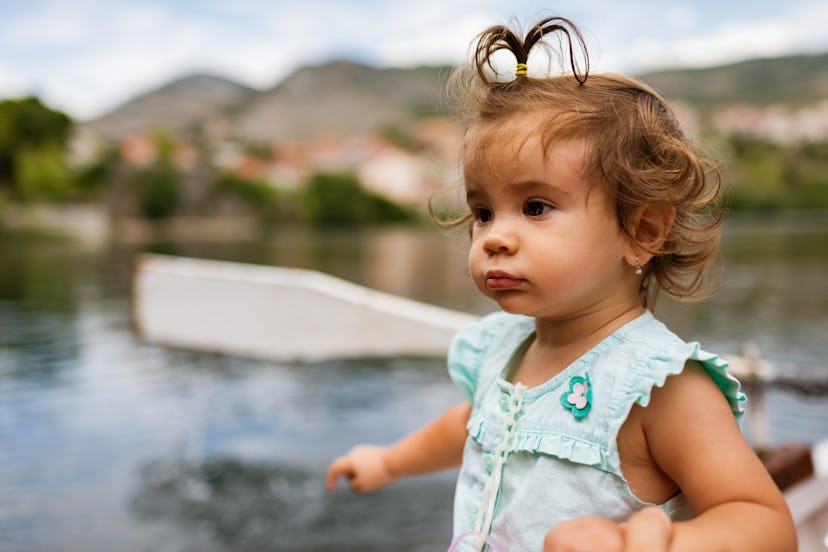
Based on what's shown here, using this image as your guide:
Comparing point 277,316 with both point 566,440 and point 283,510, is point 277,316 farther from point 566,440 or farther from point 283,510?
point 566,440

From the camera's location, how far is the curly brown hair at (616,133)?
95 centimetres

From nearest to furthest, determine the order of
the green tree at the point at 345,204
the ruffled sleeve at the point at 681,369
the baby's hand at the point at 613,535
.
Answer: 1. the baby's hand at the point at 613,535
2. the ruffled sleeve at the point at 681,369
3. the green tree at the point at 345,204

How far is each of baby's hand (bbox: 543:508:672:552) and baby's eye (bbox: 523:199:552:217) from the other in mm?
358

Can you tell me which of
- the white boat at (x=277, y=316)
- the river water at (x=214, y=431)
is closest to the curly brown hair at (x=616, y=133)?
the river water at (x=214, y=431)

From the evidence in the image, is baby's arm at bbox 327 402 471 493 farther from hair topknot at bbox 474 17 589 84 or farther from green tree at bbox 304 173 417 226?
green tree at bbox 304 173 417 226

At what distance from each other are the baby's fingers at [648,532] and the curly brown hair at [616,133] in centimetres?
35

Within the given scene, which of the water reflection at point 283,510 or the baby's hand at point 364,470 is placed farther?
the water reflection at point 283,510

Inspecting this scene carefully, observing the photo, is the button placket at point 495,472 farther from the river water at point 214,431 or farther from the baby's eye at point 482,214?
the river water at point 214,431

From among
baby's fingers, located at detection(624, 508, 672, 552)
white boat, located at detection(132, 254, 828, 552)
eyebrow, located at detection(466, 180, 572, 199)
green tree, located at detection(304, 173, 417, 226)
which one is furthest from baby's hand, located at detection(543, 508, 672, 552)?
green tree, located at detection(304, 173, 417, 226)

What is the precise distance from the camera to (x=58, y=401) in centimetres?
504

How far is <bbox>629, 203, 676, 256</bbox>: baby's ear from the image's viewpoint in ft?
3.24

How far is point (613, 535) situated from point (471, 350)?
509 mm

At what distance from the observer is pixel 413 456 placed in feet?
4.41

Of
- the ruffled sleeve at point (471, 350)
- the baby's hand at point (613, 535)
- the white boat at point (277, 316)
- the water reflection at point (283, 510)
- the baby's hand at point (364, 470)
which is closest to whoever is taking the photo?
the baby's hand at point (613, 535)
